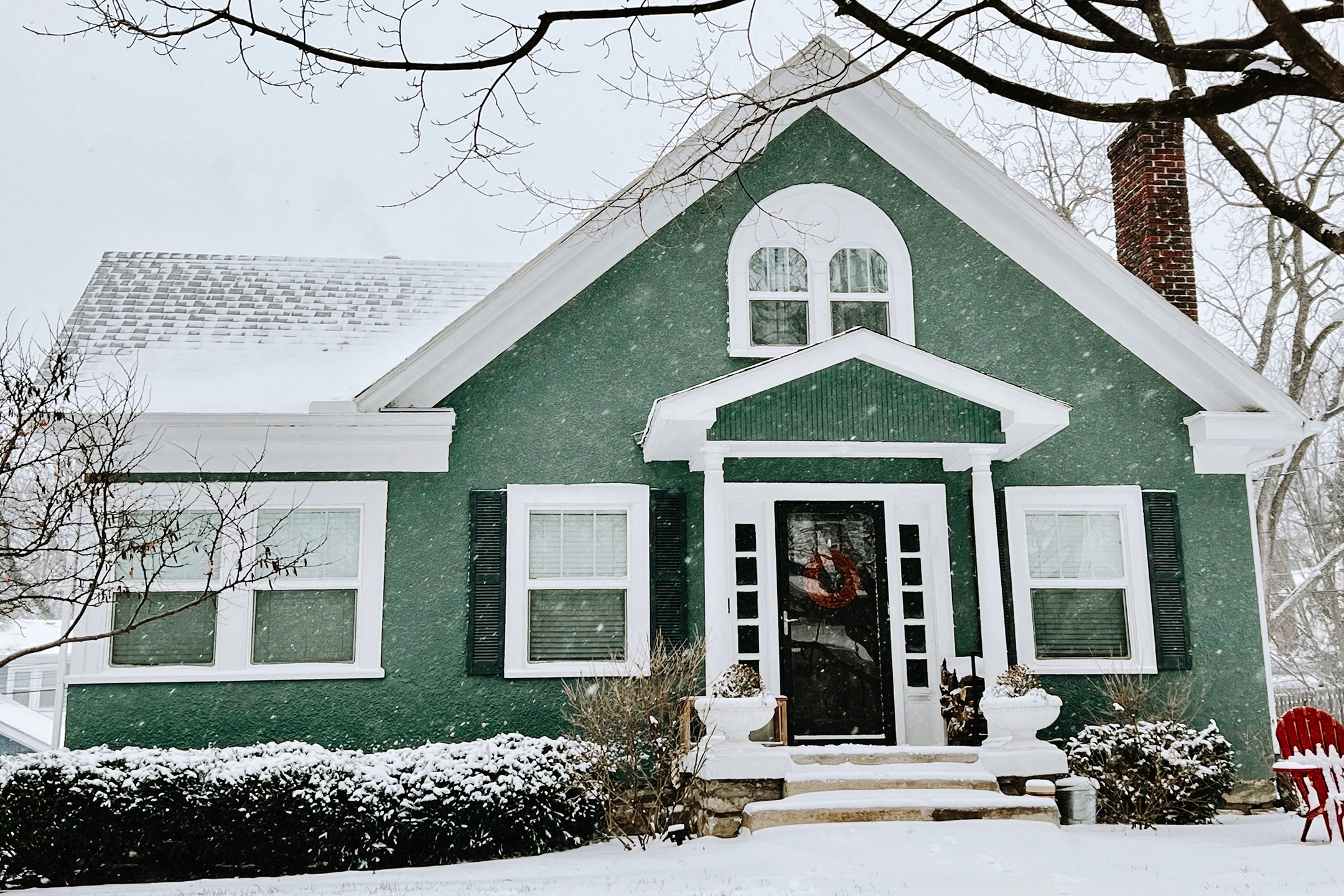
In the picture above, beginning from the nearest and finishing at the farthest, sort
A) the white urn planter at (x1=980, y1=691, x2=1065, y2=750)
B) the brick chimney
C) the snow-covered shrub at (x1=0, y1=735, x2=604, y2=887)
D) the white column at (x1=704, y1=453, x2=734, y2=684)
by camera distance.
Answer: the snow-covered shrub at (x1=0, y1=735, x2=604, y2=887) → the white urn planter at (x1=980, y1=691, x2=1065, y2=750) → the white column at (x1=704, y1=453, x2=734, y2=684) → the brick chimney

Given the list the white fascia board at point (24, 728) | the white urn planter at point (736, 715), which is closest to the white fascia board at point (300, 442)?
the white urn planter at point (736, 715)

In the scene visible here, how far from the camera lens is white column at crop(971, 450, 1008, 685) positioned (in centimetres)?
922

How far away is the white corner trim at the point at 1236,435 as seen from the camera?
10.1 meters

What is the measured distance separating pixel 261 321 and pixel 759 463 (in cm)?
492

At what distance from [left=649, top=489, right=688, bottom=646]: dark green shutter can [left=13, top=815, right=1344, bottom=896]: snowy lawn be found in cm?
195

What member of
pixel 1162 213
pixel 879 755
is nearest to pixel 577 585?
pixel 879 755

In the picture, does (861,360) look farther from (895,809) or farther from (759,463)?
(895,809)

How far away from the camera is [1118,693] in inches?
375

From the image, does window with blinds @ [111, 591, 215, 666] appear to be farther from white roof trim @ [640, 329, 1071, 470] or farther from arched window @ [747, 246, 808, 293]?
arched window @ [747, 246, 808, 293]

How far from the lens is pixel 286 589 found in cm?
954

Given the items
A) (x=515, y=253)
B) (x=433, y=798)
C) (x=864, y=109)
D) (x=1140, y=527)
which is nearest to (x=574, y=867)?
(x=433, y=798)

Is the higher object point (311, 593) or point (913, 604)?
point (311, 593)

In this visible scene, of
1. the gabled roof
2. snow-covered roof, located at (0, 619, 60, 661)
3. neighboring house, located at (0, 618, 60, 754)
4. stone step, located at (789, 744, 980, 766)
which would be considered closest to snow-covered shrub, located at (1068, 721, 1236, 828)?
stone step, located at (789, 744, 980, 766)

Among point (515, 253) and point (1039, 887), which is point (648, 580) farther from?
point (515, 253)
